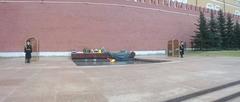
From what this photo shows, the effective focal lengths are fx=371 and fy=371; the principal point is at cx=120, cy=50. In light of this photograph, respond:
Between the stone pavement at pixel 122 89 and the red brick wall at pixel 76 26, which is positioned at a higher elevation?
the red brick wall at pixel 76 26

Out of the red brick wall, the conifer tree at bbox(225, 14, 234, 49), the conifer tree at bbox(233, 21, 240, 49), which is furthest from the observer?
the conifer tree at bbox(233, 21, 240, 49)

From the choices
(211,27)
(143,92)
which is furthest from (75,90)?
(211,27)

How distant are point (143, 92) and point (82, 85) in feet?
6.54

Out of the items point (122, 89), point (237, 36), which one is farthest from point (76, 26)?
point (122, 89)

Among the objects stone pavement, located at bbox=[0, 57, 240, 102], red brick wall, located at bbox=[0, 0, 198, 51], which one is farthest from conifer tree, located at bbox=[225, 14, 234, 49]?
stone pavement, located at bbox=[0, 57, 240, 102]

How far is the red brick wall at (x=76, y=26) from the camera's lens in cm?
3231

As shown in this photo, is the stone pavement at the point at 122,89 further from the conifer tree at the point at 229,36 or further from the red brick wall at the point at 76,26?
the conifer tree at the point at 229,36

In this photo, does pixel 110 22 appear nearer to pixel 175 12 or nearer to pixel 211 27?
pixel 175 12

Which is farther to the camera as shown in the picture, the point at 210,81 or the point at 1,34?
the point at 1,34

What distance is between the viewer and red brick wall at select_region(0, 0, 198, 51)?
106 ft

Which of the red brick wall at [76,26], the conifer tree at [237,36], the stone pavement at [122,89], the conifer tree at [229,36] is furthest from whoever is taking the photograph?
the conifer tree at [237,36]

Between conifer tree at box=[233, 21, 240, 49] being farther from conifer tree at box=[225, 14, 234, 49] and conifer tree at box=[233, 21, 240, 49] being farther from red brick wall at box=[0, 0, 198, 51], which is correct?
red brick wall at box=[0, 0, 198, 51]

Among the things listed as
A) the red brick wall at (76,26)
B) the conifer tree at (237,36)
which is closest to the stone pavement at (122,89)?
the red brick wall at (76,26)

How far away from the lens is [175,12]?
4241cm
